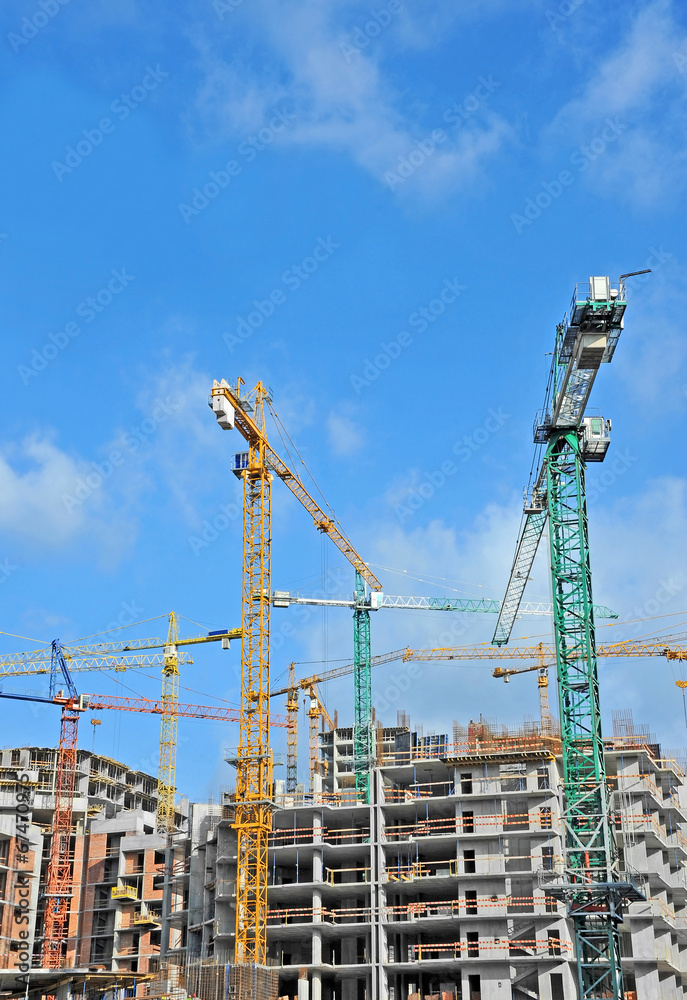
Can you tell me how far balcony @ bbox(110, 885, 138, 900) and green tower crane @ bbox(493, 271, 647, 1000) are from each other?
51.5 metres

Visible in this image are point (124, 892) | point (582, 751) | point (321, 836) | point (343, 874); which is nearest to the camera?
point (582, 751)

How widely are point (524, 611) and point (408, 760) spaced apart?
113 feet

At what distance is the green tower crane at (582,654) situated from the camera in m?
66.2

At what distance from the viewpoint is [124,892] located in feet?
373

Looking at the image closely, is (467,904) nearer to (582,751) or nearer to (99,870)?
(582,751)

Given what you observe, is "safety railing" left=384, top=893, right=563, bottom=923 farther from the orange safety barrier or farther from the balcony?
the balcony

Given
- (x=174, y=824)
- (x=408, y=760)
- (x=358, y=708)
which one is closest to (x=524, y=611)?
(x=358, y=708)

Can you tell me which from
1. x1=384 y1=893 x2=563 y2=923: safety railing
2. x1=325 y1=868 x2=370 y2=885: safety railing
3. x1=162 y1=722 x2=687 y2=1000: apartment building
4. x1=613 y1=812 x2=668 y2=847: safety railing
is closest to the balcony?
x1=162 y1=722 x2=687 y2=1000: apartment building

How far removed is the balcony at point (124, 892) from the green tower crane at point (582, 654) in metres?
51.5

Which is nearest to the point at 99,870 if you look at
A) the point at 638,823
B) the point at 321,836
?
the point at 321,836

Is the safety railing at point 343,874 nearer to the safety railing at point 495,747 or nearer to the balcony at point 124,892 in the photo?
the safety railing at point 495,747

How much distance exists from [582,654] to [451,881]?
22205mm

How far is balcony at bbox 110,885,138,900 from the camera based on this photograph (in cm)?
11325

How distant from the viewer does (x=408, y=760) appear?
91062 millimetres
